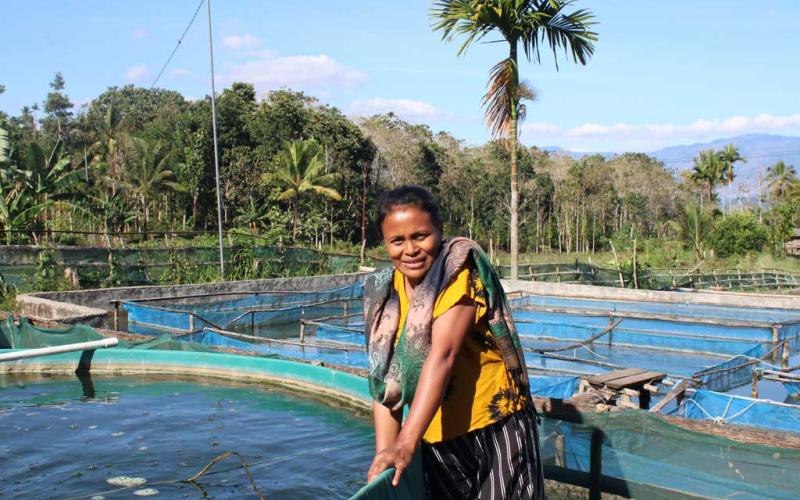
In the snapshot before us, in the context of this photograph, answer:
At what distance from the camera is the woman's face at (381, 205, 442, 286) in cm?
191

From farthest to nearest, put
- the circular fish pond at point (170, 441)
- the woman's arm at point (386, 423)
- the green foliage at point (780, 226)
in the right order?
the green foliage at point (780, 226) → the circular fish pond at point (170, 441) → the woman's arm at point (386, 423)

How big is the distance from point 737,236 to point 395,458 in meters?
30.9

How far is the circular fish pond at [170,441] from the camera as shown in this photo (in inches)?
178

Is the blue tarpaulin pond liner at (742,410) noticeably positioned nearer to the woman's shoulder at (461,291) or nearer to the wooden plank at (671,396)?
the wooden plank at (671,396)

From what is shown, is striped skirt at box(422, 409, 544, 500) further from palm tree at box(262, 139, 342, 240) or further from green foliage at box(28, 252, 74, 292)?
palm tree at box(262, 139, 342, 240)

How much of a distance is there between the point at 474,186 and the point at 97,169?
1545 cm

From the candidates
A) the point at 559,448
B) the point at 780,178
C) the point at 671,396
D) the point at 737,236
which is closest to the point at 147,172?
the point at 671,396

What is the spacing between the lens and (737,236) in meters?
29.5

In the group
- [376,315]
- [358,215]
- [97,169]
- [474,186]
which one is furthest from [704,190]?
[376,315]

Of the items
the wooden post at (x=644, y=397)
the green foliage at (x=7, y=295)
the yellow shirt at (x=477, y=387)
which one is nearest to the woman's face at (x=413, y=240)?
the yellow shirt at (x=477, y=387)

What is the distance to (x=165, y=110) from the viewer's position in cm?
2977

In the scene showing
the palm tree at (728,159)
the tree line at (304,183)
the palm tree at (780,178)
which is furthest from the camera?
the palm tree at (780,178)

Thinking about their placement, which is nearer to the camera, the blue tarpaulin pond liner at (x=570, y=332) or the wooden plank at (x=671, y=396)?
the wooden plank at (x=671, y=396)

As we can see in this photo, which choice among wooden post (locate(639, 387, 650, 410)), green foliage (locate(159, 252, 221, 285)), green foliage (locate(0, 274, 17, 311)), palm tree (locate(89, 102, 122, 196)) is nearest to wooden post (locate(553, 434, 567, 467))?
wooden post (locate(639, 387, 650, 410))
